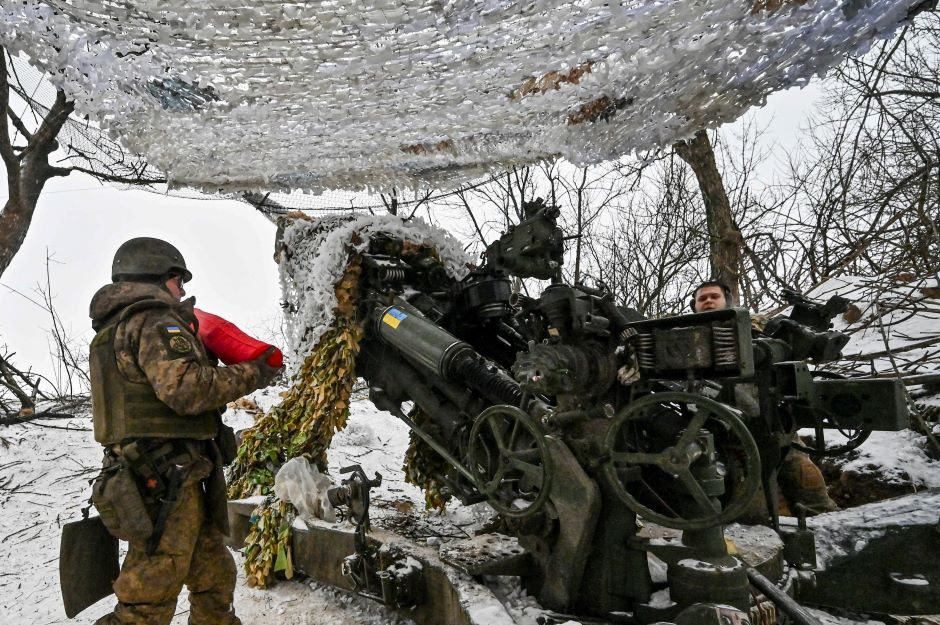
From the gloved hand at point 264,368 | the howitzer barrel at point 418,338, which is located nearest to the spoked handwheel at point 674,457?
the howitzer barrel at point 418,338

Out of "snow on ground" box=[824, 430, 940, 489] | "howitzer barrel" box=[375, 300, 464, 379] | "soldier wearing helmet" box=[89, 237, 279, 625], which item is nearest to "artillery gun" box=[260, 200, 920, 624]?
"howitzer barrel" box=[375, 300, 464, 379]

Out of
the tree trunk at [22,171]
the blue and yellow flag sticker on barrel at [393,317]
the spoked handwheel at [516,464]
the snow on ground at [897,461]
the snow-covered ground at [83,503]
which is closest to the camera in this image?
the spoked handwheel at [516,464]

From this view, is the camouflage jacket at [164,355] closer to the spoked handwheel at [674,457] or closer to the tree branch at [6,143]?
the spoked handwheel at [674,457]

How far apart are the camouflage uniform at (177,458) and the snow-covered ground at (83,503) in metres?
0.72

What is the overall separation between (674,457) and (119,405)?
2.36m

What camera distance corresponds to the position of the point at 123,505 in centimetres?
251

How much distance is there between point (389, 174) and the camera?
4.70m

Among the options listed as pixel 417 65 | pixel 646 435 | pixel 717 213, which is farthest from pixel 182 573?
pixel 717 213

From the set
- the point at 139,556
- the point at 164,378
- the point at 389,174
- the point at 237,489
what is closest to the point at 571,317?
the point at 164,378

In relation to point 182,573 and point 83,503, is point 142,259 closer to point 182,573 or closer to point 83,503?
point 182,573

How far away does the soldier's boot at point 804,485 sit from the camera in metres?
4.24

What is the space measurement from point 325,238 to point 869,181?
6.07m

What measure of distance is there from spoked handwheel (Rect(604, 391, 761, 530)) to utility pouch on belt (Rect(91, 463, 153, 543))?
1.98m

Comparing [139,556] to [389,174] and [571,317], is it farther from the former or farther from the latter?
[389,174]
